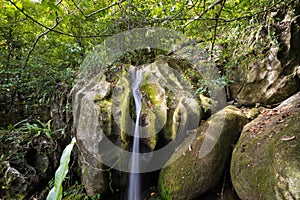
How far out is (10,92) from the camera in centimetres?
377

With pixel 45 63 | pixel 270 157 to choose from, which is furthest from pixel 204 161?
pixel 45 63

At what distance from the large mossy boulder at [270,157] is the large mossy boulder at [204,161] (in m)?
0.18

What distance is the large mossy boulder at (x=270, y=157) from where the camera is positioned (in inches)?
63.1

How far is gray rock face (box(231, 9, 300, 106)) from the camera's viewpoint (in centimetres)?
267

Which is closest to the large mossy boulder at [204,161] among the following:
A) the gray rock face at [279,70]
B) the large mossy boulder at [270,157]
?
the large mossy boulder at [270,157]

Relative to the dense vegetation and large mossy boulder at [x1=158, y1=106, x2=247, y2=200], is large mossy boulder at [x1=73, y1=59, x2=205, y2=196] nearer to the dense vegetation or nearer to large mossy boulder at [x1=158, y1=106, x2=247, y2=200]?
large mossy boulder at [x1=158, y1=106, x2=247, y2=200]

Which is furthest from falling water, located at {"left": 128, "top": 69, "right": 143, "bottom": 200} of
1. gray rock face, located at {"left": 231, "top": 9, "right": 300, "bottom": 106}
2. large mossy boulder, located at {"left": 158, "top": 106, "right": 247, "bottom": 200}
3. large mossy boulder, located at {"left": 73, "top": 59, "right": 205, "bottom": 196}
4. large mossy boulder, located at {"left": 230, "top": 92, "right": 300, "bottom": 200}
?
gray rock face, located at {"left": 231, "top": 9, "right": 300, "bottom": 106}

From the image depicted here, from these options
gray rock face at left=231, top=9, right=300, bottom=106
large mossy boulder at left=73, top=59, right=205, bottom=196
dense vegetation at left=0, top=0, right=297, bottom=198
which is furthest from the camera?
dense vegetation at left=0, top=0, right=297, bottom=198

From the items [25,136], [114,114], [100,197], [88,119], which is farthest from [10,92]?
[100,197]

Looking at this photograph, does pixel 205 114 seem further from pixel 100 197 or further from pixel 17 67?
pixel 17 67

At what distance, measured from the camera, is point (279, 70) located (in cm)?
282

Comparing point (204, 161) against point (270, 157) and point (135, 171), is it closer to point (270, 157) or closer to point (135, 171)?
point (270, 157)

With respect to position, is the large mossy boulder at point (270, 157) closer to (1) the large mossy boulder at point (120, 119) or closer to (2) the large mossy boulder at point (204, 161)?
(2) the large mossy boulder at point (204, 161)

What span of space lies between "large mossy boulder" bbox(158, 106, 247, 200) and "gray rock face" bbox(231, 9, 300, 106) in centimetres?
61
